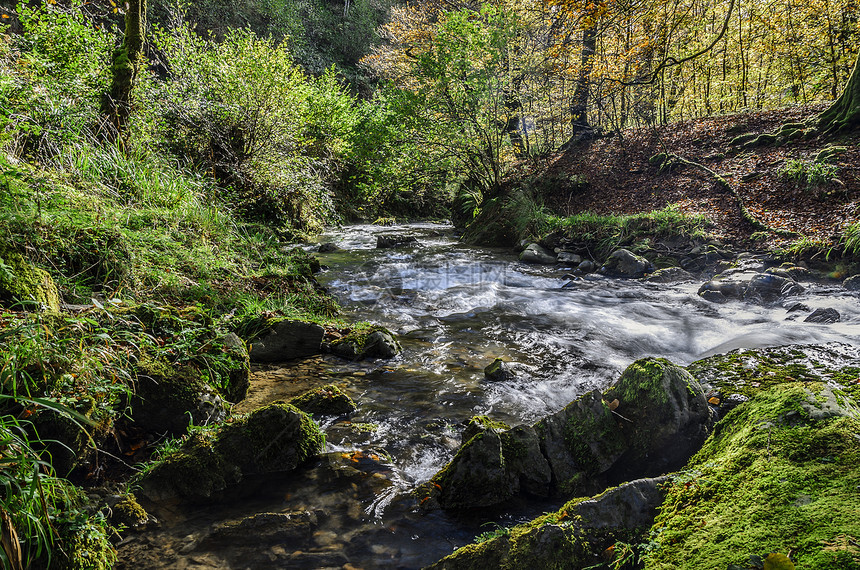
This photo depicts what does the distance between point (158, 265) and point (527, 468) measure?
430cm

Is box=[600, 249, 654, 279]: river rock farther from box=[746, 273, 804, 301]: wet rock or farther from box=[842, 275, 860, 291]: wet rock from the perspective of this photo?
box=[842, 275, 860, 291]: wet rock

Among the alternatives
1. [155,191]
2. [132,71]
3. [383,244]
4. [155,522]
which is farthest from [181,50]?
[155,522]

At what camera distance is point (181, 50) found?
9883mm

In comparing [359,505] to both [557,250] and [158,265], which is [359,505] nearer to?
[158,265]

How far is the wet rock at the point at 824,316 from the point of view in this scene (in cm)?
577

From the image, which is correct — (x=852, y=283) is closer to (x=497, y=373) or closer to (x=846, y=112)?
(x=846, y=112)

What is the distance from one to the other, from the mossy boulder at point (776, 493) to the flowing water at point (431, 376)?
3.89 ft

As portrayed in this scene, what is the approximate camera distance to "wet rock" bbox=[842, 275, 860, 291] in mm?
6875

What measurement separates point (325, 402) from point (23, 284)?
7.53 feet

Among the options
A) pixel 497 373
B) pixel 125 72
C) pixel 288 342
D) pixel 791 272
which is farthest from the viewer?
pixel 791 272

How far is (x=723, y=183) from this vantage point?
10.9 m

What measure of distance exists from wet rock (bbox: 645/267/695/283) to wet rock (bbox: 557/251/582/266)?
1913 millimetres

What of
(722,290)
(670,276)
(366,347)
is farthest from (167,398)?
(670,276)

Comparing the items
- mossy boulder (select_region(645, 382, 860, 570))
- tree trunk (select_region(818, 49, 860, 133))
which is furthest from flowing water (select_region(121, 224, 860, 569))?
tree trunk (select_region(818, 49, 860, 133))
